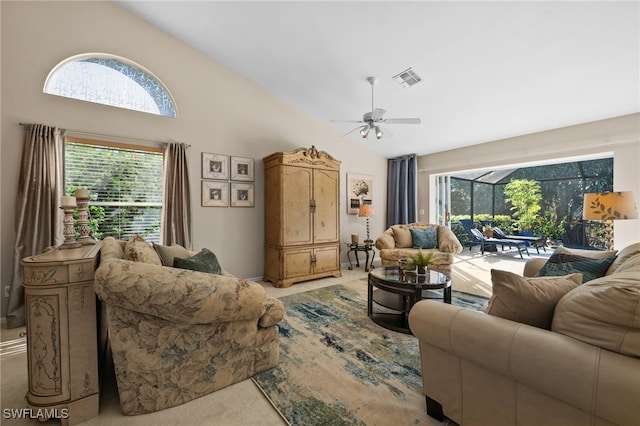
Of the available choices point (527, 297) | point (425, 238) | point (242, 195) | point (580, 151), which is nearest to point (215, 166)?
point (242, 195)

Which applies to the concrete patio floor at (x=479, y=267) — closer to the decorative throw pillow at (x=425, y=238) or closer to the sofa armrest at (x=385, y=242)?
the decorative throw pillow at (x=425, y=238)

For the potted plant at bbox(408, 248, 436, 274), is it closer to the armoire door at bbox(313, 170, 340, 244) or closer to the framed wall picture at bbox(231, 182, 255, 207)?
the armoire door at bbox(313, 170, 340, 244)

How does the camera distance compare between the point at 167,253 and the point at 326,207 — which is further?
the point at 326,207

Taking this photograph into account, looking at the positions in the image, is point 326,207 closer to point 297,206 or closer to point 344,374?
point 297,206

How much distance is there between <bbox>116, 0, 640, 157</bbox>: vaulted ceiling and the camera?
2.55 metres

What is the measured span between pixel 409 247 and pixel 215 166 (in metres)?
3.74

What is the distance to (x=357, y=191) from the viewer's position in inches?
229

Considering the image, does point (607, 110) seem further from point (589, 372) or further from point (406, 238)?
point (589, 372)

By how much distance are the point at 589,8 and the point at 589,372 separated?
10.3 feet

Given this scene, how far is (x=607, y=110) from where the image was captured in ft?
12.0

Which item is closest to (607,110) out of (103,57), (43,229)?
(103,57)

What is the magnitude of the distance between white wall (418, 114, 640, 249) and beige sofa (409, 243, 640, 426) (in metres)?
3.56

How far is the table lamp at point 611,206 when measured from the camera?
2.88m

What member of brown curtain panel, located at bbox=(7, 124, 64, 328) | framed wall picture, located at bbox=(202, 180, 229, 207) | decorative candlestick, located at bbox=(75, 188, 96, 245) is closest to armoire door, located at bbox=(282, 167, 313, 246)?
framed wall picture, located at bbox=(202, 180, 229, 207)
